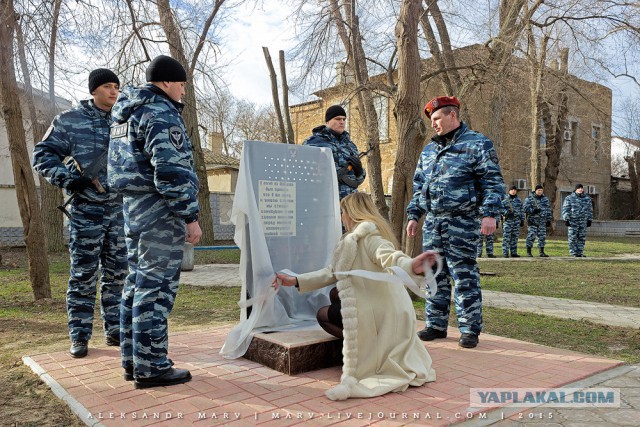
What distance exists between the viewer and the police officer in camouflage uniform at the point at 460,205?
179 inches

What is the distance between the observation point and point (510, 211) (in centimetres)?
1467

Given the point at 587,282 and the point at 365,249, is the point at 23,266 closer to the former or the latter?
the point at 365,249

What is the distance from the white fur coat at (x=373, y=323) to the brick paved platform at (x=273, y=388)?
0.45 feet

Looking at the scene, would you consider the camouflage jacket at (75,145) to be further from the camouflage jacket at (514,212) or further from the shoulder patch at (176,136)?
the camouflage jacket at (514,212)

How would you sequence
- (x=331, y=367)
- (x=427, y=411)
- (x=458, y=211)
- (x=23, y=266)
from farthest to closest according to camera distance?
(x=23, y=266) < (x=458, y=211) < (x=331, y=367) < (x=427, y=411)

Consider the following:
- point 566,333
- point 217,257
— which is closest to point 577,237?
point 217,257

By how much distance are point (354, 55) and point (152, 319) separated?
10.5m

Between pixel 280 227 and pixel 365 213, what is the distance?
1.24 m

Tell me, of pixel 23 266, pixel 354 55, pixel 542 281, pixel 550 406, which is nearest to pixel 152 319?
pixel 550 406

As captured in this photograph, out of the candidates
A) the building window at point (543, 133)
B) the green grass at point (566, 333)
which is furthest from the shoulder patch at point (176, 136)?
the building window at point (543, 133)

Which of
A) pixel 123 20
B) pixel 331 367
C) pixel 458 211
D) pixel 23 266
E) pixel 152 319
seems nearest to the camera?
pixel 152 319

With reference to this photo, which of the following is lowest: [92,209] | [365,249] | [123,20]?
[365,249]

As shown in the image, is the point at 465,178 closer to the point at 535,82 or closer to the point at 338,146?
the point at 338,146

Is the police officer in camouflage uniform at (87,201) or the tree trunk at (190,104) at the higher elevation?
the tree trunk at (190,104)
